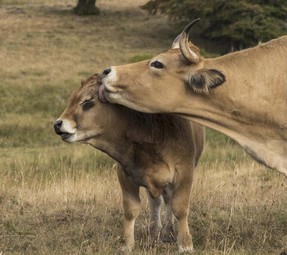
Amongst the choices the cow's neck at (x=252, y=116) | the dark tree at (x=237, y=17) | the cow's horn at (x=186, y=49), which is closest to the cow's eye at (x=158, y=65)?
the cow's horn at (x=186, y=49)

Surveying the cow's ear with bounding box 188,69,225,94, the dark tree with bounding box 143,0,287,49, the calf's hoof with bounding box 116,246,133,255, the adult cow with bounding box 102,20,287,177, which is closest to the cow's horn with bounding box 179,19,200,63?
the adult cow with bounding box 102,20,287,177

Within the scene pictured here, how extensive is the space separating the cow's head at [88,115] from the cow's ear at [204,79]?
1.00 meters

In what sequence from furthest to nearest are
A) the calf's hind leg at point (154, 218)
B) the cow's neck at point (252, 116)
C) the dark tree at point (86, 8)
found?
the dark tree at point (86, 8), the calf's hind leg at point (154, 218), the cow's neck at point (252, 116)

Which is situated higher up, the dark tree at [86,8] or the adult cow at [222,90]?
the adult cow at [222,90]

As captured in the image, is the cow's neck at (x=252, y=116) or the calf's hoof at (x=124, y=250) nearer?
the cow's neck at (x=252, y=116)

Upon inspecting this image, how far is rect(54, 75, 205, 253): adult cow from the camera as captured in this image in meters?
6.71

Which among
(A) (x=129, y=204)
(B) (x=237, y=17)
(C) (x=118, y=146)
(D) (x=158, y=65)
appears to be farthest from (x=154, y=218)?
(B) (x=237, y=17)

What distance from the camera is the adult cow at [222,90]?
20.5ft

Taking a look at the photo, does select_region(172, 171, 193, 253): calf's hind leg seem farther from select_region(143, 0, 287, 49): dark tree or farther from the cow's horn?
select_region(143, 0, 287, 49): dark tree

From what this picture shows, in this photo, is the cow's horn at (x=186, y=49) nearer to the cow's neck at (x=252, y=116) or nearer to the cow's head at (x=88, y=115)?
the cow's neck at (x=252, y=116)

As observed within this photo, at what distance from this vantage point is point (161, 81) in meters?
6.31

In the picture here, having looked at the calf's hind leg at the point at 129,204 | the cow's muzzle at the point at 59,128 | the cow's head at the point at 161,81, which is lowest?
the calf's hind leg at the point at 129,204

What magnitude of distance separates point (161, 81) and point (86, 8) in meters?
45.5

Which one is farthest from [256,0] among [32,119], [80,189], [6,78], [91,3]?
[80,189]
